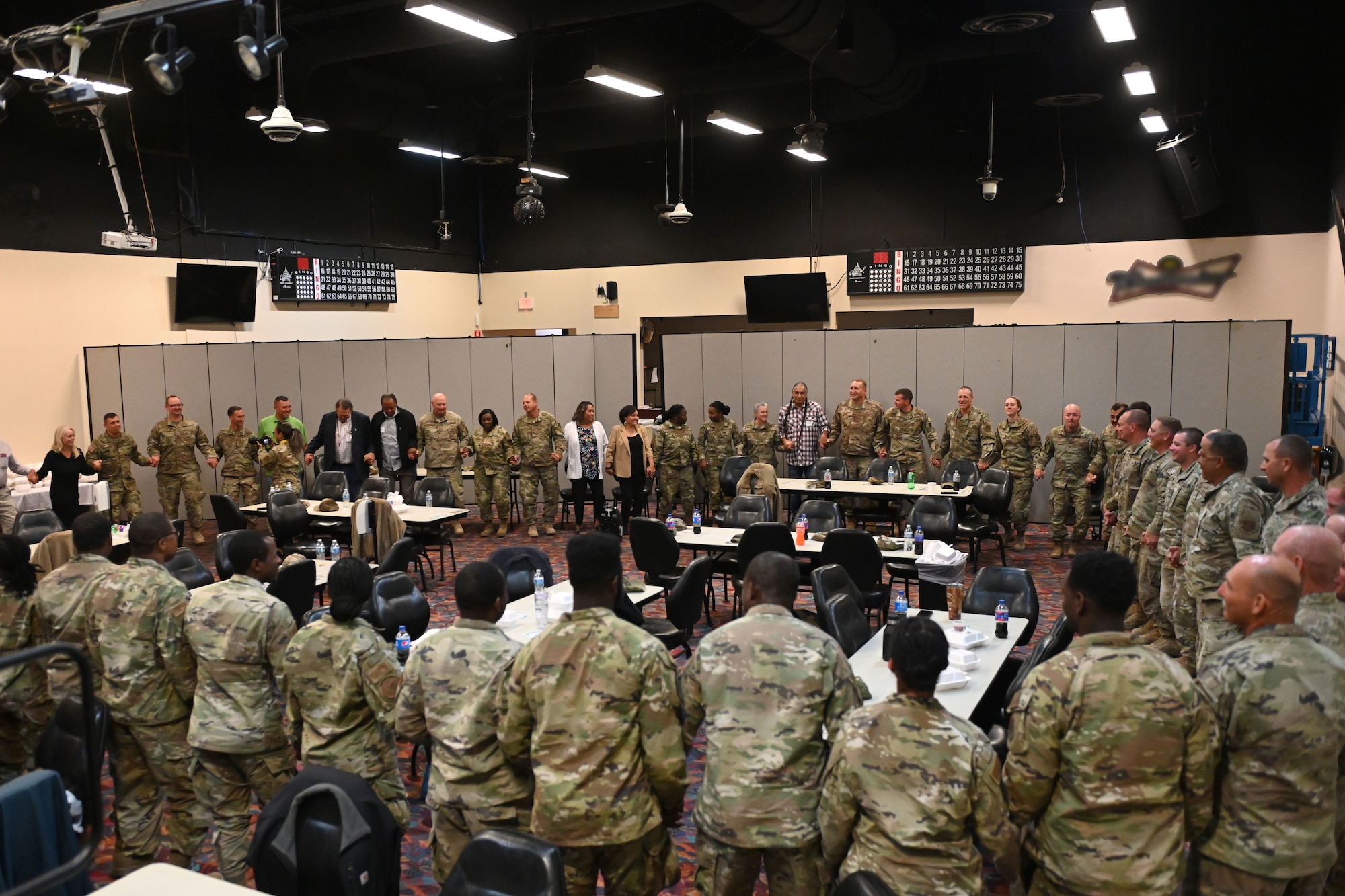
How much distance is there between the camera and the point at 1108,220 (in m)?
14.1

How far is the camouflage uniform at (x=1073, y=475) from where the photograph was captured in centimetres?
1071

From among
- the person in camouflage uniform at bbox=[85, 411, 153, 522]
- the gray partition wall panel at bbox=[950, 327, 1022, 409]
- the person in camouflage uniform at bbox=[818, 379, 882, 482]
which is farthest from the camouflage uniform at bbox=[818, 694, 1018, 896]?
the person in camouflage uniform at bbox=[85, 411, 153, 522]

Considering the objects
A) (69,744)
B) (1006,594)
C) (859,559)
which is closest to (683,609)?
(859,559)

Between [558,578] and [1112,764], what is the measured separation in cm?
702

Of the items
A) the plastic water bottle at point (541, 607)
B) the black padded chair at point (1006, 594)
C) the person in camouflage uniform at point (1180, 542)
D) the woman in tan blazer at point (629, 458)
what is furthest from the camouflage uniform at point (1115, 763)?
the woman in tan blazer at point (629, 458)

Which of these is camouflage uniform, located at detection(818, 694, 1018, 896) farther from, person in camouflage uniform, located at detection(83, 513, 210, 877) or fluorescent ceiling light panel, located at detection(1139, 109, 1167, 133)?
fluorescent ceiling light panel, located at detection(1139, 109, 1167, 133)

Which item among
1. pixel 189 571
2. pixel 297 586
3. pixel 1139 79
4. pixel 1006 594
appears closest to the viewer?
pixel 1006 594

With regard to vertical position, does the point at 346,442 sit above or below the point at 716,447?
above

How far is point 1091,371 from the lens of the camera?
12156 mm

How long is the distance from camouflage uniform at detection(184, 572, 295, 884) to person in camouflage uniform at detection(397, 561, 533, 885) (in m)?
0.81

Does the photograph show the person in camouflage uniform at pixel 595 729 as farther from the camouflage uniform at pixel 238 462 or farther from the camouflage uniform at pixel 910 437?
the camouflage uniform at pixel 238 462

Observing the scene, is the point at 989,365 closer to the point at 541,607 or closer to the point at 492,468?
the point at 492,468

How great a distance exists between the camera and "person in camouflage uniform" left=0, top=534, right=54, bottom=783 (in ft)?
14.6

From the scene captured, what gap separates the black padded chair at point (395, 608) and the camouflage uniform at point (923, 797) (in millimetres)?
3769
